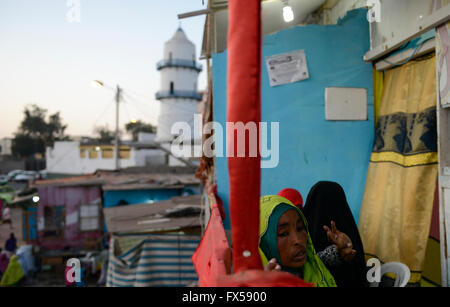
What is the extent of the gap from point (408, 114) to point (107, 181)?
997 cm

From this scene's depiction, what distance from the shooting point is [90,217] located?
1039 centimetres

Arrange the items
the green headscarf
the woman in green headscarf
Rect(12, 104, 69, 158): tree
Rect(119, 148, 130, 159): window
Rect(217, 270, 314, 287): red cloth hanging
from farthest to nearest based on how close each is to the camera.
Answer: Rect(12, 104, 69, 158): tree
Rect(119, 148, 130, 159): window
the green headscarf
the woman in green headscarf
Rect(217, 270, 314, 287): red cloth hanging

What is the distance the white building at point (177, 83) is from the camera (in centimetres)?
2104

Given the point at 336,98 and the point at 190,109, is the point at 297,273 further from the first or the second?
the point at 190,109

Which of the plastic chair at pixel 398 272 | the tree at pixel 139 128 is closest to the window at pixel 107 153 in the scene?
the tree at pixel 139 128

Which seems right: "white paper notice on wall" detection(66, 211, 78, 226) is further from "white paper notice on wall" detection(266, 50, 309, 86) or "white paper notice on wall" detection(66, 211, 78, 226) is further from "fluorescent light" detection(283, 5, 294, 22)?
"fluorescent light" detection(283, 5, 294, 22)

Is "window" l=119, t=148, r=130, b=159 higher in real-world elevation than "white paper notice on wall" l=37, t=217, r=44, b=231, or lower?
higher

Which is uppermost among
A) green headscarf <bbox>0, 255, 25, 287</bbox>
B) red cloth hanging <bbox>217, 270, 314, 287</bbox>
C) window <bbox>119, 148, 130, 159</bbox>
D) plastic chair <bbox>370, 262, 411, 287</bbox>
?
A: window <bbox>119, 148, 130, 159</bbox>

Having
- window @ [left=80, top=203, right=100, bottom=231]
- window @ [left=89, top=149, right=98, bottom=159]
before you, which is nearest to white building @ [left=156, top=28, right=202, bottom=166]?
window @ [left=89, top=149, right=98, bottom=159]

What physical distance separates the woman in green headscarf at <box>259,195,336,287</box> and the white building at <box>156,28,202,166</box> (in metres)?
19.5

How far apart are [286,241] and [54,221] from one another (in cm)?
1116

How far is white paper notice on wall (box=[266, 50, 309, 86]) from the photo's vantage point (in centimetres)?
309

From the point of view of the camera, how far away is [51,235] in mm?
9883
